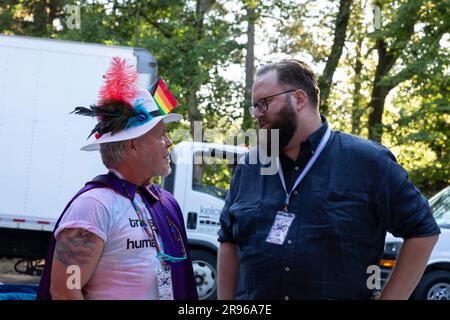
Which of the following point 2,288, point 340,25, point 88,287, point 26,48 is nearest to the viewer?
point 88,287

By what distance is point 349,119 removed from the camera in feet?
72.6

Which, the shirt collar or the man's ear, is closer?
the shirt collar

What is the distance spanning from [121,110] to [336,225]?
1043mm

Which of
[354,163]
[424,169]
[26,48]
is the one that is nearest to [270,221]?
[354,163]

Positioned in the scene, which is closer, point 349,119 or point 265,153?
point 265,153

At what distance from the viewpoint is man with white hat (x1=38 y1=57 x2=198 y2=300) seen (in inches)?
117

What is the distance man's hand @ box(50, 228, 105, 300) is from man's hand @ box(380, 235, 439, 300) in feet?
3.91

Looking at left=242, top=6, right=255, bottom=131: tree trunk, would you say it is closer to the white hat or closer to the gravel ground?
the gravel ground

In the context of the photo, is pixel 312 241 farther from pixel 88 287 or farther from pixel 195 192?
pixel 195 192

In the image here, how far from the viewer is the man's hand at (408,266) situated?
3.14 m

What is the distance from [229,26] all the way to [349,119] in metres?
5.31

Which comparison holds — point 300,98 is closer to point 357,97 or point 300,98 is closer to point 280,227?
point 280,227

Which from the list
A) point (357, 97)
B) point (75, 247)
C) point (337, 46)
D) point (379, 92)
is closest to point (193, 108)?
point (337, 46)

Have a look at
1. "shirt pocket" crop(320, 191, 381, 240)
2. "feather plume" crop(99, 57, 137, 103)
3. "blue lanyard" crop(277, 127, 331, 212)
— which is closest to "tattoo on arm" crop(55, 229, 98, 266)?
"feather plume" crop(99, 57, 137, 103)
